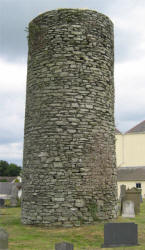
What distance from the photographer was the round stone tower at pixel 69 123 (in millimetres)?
10805

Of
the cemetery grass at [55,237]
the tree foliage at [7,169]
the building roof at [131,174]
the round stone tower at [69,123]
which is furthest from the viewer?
the tree foliage at [7,169]

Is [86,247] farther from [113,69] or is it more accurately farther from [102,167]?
[113,69]

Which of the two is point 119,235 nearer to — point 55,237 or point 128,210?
point 55,237

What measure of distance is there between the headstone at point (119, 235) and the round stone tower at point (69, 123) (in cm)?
229

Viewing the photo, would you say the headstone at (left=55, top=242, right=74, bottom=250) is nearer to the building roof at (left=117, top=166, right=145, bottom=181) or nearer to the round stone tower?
the round stone tower

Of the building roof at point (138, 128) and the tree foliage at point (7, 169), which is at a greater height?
the building roof at point (138, 128)

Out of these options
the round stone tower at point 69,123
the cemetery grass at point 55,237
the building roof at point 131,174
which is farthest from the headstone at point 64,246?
the building roof at point 131,174

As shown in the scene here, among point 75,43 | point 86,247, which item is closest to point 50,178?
point 86,247

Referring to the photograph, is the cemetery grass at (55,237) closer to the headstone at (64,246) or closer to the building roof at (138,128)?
the headstone at (64,246)

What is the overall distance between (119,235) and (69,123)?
163 inches

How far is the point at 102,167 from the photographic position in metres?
11.5

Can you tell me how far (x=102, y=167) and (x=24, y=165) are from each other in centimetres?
285

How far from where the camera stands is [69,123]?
36.4 ft

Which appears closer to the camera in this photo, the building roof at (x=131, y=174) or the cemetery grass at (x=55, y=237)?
the cemetery grass at (x=55, y=237)
